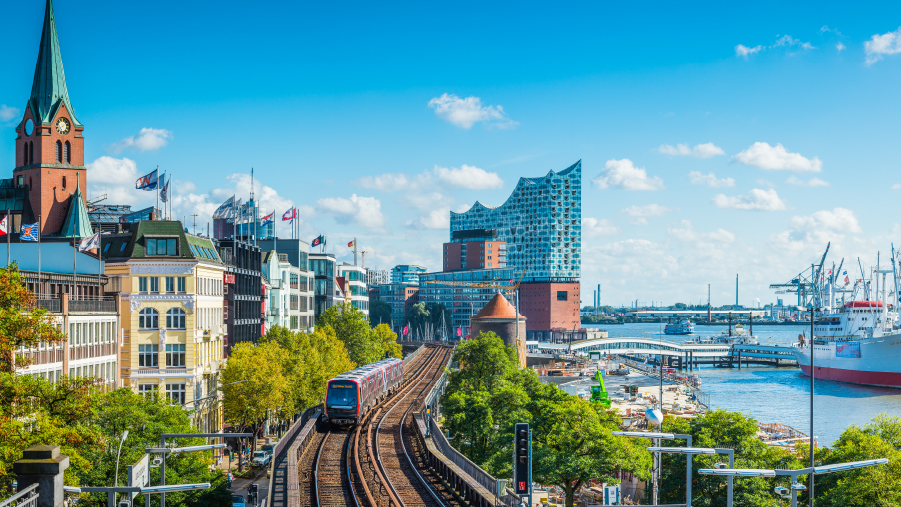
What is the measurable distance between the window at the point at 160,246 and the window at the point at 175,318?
456 centimetres

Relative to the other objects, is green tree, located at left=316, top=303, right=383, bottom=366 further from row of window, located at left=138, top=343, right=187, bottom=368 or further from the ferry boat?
the ferry boat

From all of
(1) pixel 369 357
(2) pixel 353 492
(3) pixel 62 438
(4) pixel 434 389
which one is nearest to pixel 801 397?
(1) pixel 369 357

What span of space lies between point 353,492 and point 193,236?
39.5m

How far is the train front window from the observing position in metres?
59.1

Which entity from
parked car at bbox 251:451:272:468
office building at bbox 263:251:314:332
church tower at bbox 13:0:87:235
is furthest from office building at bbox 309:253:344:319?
parked car at bbox 251:451:272:468

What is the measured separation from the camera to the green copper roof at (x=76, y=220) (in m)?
73.0

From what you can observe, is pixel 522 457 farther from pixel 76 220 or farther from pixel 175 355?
pixel 76 220

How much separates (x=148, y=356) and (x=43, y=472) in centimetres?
5213

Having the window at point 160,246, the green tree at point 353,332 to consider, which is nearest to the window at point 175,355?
the window at point 160,246

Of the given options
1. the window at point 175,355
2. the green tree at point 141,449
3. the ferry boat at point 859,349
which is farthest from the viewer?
the ferry boat at point 859,349

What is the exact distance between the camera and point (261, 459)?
65.8 metres

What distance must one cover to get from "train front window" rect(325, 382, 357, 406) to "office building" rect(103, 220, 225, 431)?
1306cm

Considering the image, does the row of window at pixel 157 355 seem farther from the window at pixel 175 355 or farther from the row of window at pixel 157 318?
the row of window at pixel 157 318

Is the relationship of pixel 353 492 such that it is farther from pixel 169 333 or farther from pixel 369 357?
pixel 369 357
